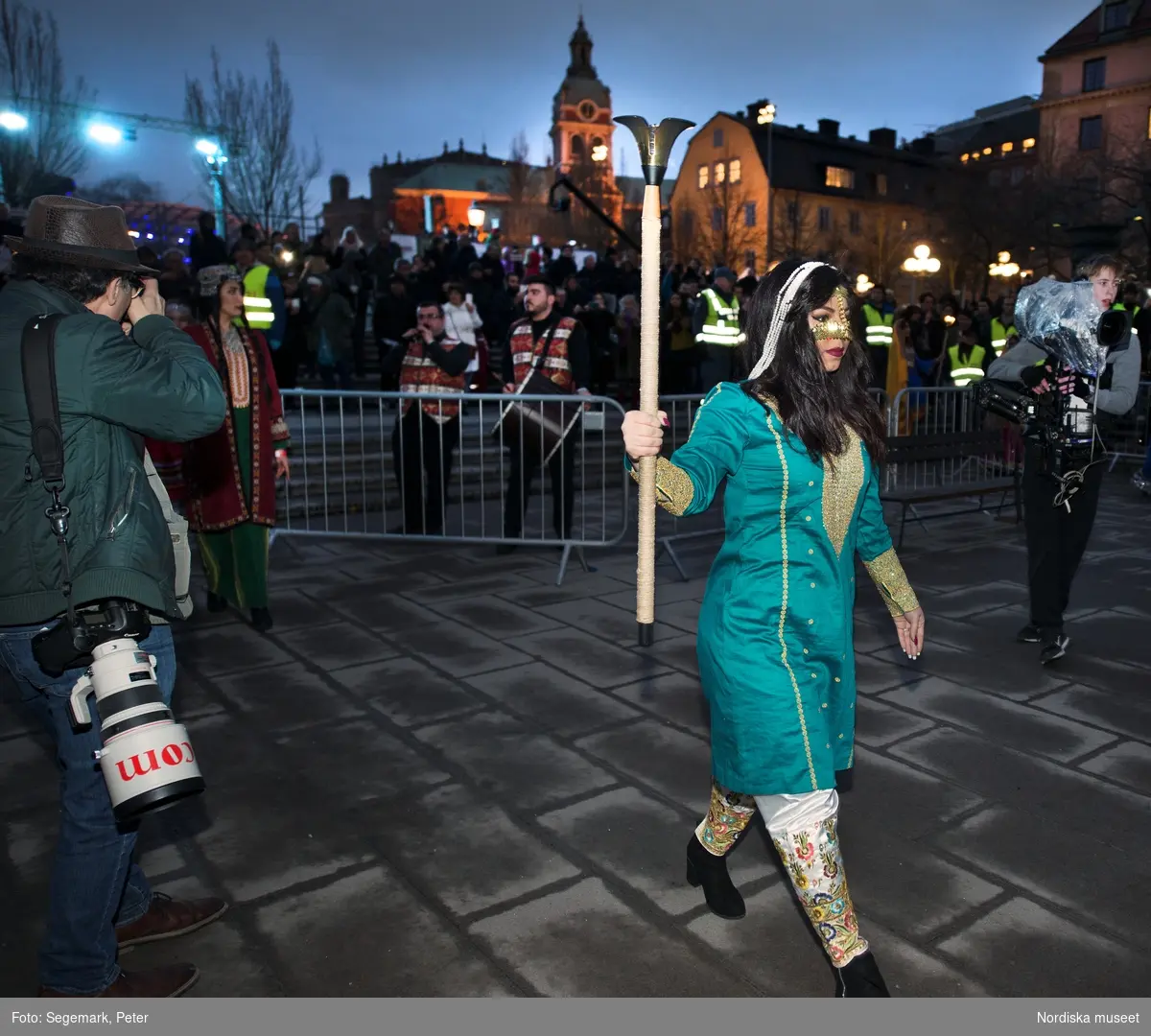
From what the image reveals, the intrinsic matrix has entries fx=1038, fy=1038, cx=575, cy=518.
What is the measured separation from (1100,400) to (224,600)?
5316mm

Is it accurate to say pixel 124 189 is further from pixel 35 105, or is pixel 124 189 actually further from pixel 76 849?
pixel 76 849

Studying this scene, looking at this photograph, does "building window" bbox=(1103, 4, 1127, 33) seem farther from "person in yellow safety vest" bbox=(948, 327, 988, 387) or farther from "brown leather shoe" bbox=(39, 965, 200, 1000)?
"brown leather shoe" bbox=(39, 965, 200, 1000)

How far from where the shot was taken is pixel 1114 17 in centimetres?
5238

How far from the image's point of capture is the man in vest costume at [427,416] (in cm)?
864

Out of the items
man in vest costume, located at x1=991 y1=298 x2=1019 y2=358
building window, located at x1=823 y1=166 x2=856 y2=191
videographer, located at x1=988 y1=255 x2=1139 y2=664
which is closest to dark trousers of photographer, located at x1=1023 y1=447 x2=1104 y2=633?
videographer, located at x1=988 y1=255 x2=1139 y2=664

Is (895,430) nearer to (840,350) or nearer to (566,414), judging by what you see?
(566,414)

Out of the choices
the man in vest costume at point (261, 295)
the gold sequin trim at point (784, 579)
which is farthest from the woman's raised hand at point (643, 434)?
the man in vest costume at point (261, 295)

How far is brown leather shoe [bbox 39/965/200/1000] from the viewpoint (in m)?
2.72

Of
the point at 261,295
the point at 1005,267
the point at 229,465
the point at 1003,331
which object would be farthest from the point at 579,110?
the point at 229,465

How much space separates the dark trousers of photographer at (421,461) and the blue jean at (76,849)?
234 inches

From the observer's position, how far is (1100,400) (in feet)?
→ 17.6

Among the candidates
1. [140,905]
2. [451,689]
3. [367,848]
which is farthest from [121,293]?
[451,689]

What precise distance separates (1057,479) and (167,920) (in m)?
4.64

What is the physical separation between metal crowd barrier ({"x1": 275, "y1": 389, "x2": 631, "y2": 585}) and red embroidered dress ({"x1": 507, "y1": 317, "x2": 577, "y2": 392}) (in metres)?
0.27
